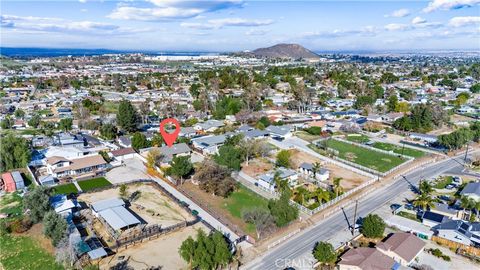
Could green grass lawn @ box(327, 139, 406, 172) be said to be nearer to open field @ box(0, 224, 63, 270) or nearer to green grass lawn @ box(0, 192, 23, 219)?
open field @ box(0, 224, 63, 270)

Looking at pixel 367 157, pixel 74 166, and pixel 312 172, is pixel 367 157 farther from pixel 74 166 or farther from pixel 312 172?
pixel 74 166

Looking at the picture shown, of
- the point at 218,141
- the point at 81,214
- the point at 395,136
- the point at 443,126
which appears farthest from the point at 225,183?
the point at 443,126

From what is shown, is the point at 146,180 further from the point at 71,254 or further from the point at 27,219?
the point at 71,254

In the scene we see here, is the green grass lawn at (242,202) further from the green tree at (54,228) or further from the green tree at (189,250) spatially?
the green tree at (54,228)

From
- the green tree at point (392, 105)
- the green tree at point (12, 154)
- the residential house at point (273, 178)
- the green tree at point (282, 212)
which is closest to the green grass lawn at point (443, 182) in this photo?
the residential house at point (273, 178)

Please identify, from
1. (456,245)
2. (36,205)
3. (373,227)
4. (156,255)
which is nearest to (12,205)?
(36,205)
